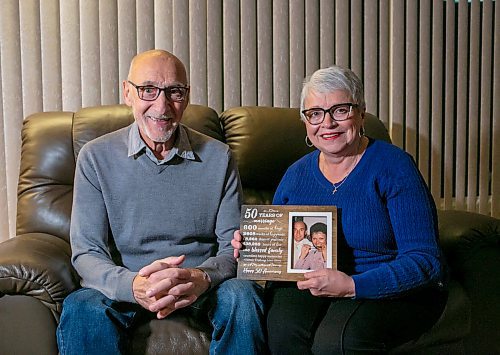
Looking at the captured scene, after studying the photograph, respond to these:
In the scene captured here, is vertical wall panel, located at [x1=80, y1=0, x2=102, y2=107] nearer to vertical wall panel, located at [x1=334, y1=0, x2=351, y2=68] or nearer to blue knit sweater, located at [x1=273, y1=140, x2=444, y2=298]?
vertical wall panel, located at [x1=334, y1=0, x2=351, y2=68]

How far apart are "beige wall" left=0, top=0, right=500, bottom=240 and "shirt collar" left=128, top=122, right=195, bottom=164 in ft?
2.64

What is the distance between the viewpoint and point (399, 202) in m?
1.58

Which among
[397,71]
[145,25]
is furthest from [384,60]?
[145,25]

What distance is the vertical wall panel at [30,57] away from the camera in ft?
8.14

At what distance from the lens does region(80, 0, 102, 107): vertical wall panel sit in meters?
2.52

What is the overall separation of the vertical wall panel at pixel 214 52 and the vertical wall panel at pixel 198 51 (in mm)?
18

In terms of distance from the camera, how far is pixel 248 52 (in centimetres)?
266

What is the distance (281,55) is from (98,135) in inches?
37.3

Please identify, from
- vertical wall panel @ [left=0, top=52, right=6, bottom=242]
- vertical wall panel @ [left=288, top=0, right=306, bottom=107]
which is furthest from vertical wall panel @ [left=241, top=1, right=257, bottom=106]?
vertical wall panel @ [left=0, top=52, right=6, bottom=242]

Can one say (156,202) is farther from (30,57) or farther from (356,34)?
(356,34)

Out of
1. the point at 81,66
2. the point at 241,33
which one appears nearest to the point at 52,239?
the point at 81,66

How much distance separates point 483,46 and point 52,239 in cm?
215

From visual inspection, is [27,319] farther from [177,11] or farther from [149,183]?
[177,11]

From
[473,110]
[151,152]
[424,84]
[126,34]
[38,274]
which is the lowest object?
[38,274]
